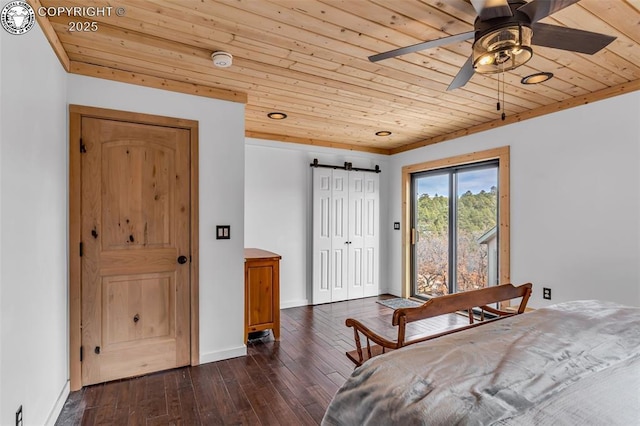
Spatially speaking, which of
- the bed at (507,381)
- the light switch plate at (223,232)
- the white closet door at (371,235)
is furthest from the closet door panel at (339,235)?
the bed at (507,381)

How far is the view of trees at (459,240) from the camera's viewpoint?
422 centimetres

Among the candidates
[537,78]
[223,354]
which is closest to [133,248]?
[223,354]

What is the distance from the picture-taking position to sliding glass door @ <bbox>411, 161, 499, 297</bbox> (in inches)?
164

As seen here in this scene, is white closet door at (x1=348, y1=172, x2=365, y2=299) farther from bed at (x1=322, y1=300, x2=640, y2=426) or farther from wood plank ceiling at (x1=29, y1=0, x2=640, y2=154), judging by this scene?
bed at (x1=322, y1=300, x2=640, y2=426)

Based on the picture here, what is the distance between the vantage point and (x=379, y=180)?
A: 5.49 meters

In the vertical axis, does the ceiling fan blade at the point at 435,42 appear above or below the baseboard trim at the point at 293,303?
above

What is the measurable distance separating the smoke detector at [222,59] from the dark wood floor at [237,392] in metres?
2.35

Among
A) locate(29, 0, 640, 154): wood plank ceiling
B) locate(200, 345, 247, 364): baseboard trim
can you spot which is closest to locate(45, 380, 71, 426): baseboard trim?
locate(200, 345, 247, 364): baseboard trim

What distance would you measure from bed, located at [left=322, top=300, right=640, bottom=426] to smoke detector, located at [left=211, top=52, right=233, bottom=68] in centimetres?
209

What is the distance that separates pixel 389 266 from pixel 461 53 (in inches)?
151

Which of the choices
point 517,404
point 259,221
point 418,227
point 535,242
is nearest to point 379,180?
point 418,227

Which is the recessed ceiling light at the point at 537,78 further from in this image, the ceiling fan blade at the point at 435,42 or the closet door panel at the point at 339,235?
the closet door panel at the point at 339,235

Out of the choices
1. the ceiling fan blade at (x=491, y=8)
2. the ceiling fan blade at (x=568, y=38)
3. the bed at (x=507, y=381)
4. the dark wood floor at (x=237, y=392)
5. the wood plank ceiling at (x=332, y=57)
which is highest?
the wood plank ceiling at (x=332, y=57)
